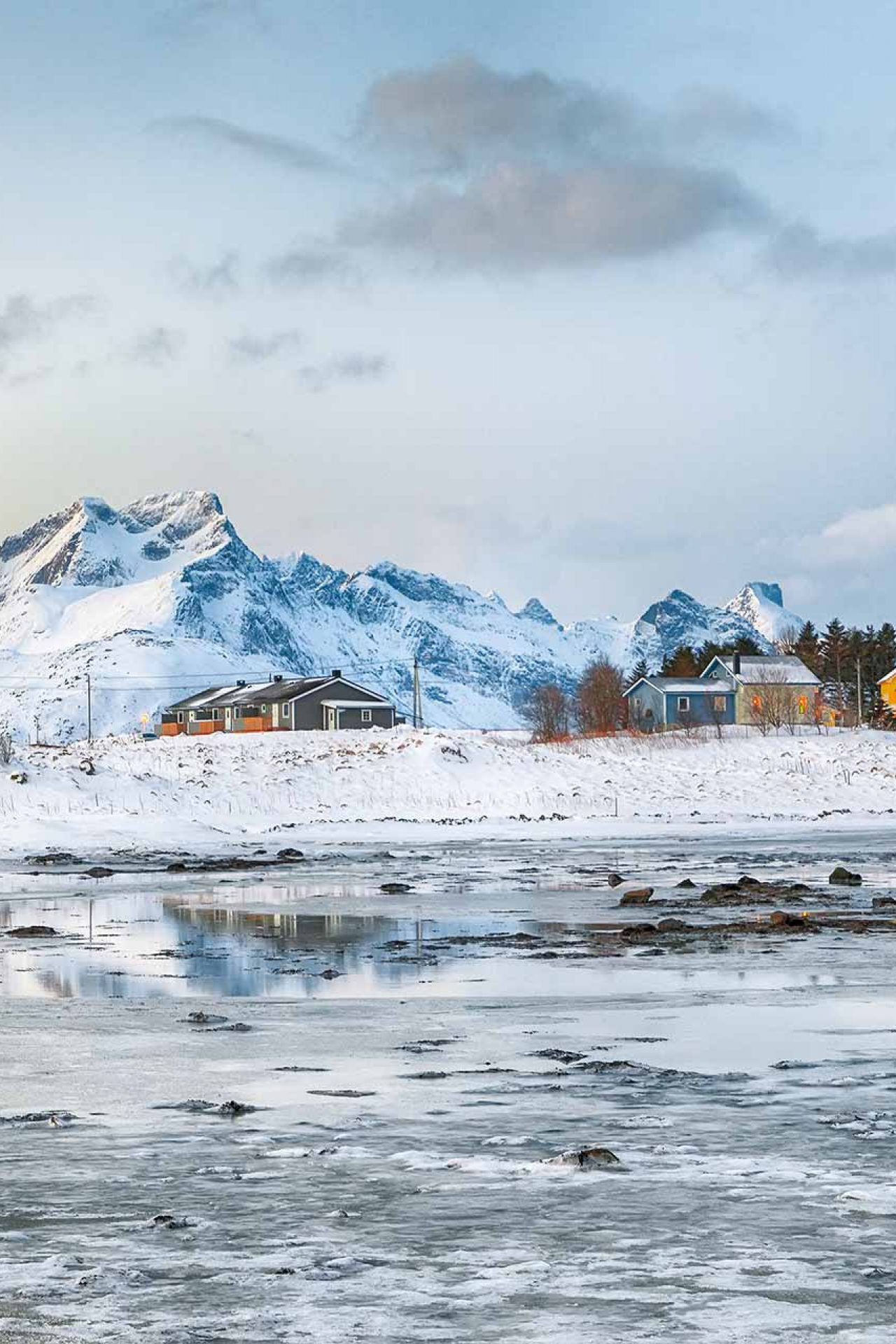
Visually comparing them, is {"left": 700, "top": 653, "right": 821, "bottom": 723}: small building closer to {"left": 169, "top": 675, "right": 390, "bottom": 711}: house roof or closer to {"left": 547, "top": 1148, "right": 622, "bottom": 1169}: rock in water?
{"left": 169, "top": 675, "right": 390, "bottom": 711}: house roof

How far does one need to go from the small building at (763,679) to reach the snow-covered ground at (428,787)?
45.1 meters

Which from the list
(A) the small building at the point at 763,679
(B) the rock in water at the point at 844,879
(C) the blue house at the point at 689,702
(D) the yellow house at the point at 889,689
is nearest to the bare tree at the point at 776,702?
(A) the small building at the point at 763,679

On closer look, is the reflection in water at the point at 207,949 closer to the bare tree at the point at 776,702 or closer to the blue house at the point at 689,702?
the bare tree at the point at 776,702

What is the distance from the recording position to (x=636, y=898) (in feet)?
86.7

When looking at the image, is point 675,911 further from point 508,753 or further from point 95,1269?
point 508,753

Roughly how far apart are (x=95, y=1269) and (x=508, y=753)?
6065 cm

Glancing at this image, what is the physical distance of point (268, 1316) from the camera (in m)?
6.55

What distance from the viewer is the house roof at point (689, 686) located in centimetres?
13850

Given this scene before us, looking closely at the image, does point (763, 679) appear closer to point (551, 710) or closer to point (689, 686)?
point (689, 686)

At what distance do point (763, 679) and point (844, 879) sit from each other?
10522 cm

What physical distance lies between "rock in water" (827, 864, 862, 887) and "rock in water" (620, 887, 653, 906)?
445 cm

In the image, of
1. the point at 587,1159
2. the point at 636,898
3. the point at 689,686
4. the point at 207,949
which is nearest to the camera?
the point at 587,1159

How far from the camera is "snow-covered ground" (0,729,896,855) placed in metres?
50.8

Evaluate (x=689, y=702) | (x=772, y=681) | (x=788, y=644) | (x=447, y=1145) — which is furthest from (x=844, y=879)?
(x=788, y=644)
